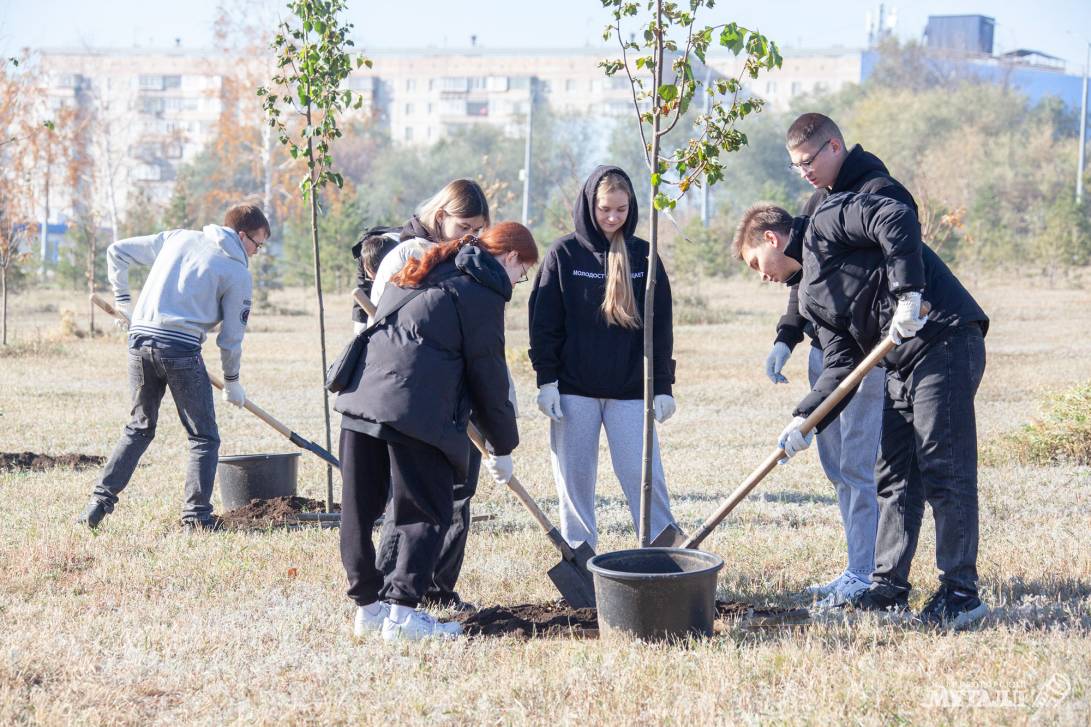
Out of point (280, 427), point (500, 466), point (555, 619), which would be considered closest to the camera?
point (500, 466)

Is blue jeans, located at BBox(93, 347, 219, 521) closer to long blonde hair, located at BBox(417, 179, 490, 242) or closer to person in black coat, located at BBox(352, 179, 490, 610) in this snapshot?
person in black coat, located at BBox(352, 179, 490, 610)

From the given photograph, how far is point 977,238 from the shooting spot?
1371 inches

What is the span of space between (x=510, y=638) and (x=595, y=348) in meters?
1.31

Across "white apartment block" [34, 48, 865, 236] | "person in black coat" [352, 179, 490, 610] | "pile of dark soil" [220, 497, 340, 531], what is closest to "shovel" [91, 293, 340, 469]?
"pile of dark soil" [220, 497, 340, 531]

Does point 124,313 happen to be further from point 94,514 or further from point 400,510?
point 400,510

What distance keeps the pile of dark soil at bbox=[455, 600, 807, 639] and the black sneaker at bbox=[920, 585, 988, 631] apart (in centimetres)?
50

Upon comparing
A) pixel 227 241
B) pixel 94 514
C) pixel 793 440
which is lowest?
pixel 94 514

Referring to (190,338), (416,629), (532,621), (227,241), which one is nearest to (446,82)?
(227,241)

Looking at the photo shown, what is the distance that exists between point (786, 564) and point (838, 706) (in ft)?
7.37

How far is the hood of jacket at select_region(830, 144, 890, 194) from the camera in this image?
15.5ft

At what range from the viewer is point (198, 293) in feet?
21.0

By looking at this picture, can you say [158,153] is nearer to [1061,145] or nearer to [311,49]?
[1061,145]

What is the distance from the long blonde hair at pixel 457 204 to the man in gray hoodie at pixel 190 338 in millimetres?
1940

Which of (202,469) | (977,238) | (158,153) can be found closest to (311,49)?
(202,469)
